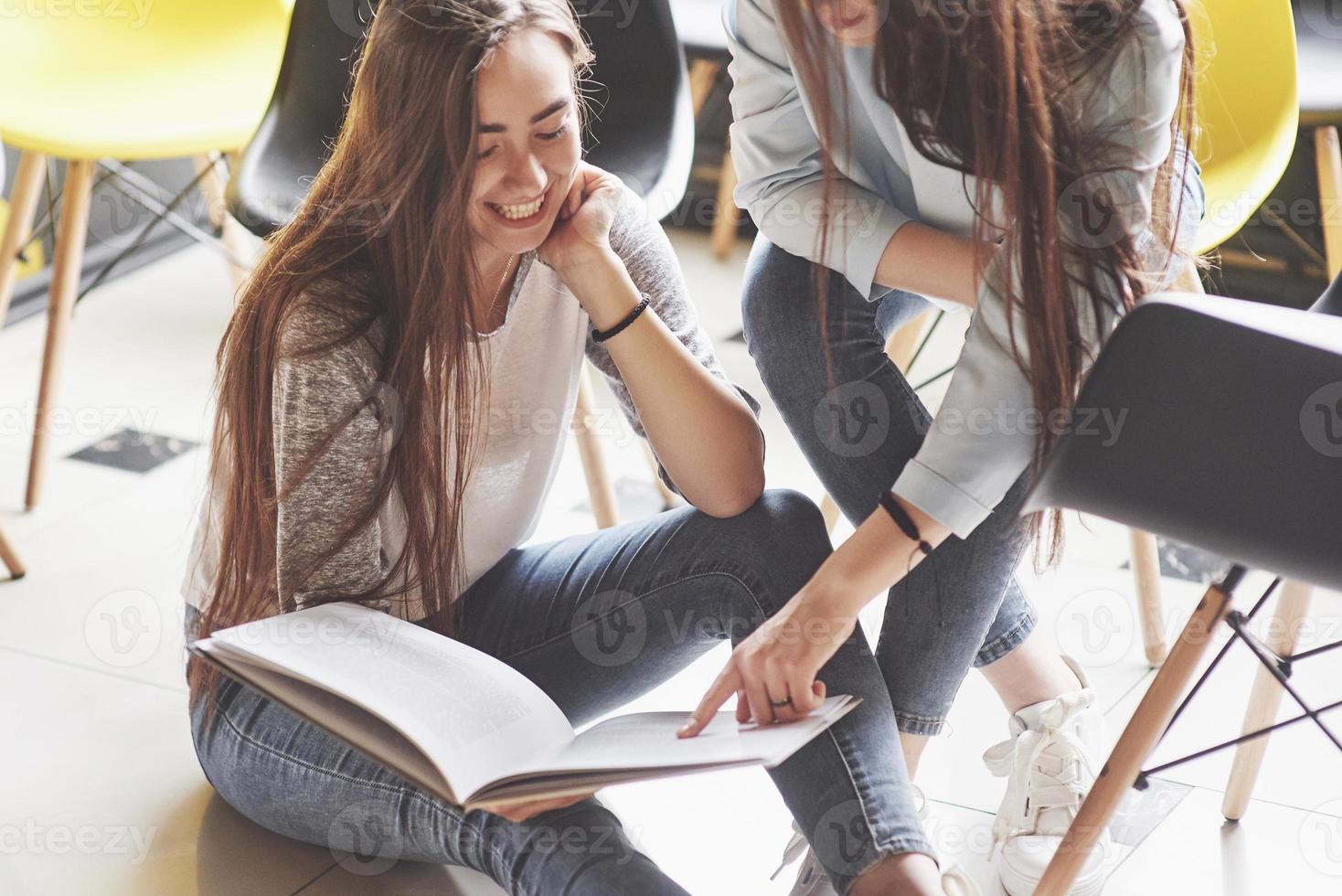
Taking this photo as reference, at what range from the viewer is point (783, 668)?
93cm

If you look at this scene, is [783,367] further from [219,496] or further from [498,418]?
[219,496]

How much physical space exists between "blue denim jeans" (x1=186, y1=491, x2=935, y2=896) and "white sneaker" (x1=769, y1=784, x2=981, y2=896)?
0.27 ft

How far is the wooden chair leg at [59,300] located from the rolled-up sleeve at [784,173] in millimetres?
892

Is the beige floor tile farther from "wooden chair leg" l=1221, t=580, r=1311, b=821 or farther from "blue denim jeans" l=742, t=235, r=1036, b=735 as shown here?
"wooden chair leg" l=1221, t=580, r=1311, b=821

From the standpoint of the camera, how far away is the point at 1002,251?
96 cm

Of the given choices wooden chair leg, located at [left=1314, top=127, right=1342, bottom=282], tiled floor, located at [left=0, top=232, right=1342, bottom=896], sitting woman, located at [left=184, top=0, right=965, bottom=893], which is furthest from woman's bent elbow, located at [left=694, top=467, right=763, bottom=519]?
wooden chair leg, located at [left=1314, top=127, right=1342, bottom=282]

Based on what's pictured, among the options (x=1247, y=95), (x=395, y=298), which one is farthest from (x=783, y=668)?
(x=1247, y=95)

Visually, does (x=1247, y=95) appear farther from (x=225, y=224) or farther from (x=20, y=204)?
(x=20, y=204)

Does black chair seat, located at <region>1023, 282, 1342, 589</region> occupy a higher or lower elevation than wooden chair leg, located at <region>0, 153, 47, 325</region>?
higher

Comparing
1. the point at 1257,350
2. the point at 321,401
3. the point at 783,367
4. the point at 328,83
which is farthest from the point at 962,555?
the point at 328,83

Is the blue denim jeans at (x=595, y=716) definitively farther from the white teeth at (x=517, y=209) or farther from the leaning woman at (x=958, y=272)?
the white teeth at (x=517, y=209)

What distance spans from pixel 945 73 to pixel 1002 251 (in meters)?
0.12

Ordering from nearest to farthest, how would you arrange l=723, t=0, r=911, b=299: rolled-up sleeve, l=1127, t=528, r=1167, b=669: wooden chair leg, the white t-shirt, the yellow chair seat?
1. the white t-shirt
2. l=723, t=0, r=911, b=299: rolled-up sleeve
3. l=1127, t=528, r=1167, b=669: wooden chair leg
4. the yellow chair seat

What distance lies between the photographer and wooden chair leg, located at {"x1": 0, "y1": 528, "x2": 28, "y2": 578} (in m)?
1.61
